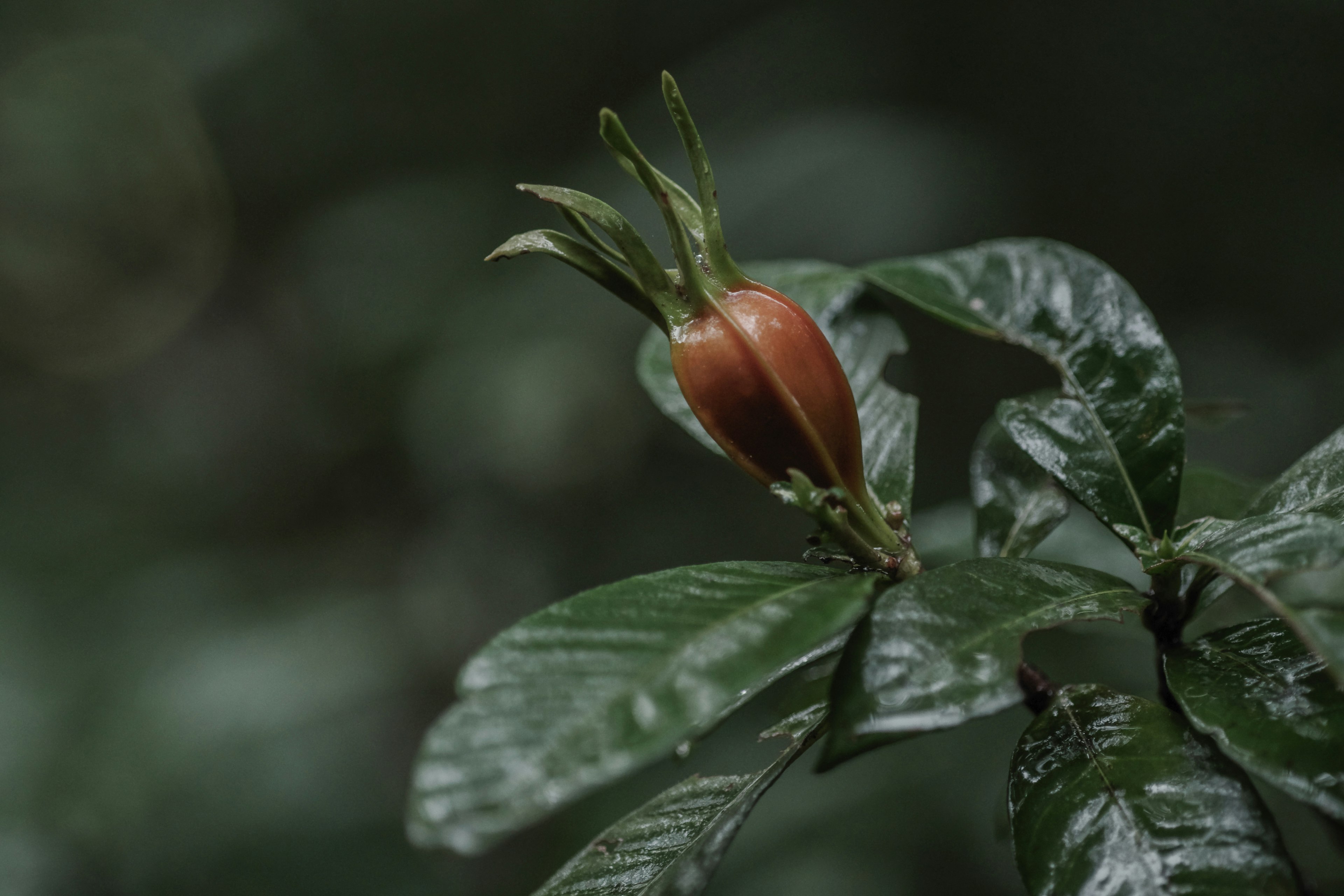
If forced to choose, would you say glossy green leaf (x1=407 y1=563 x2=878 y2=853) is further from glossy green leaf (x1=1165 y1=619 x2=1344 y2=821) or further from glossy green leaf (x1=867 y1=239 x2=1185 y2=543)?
glossy green leaf (x1=867 y1=239 x2=1185 y2=543)

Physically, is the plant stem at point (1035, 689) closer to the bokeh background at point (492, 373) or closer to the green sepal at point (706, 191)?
the green sepal at point (706, 191)

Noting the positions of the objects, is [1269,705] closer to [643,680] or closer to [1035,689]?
[1035,689]

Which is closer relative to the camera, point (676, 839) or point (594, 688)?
point (594, 688)

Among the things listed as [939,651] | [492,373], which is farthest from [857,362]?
[492,373]

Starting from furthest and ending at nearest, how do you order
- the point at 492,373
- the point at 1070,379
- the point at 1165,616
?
the point at 492,373, the point at 1070,379, the point at 1165,616

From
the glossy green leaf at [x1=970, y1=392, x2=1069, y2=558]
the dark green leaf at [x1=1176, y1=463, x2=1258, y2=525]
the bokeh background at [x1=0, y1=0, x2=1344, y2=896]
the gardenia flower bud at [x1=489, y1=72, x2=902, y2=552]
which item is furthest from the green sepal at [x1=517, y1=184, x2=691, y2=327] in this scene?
the bokeh background at [x1=0, y1=0, x2=1344, y2=896]
